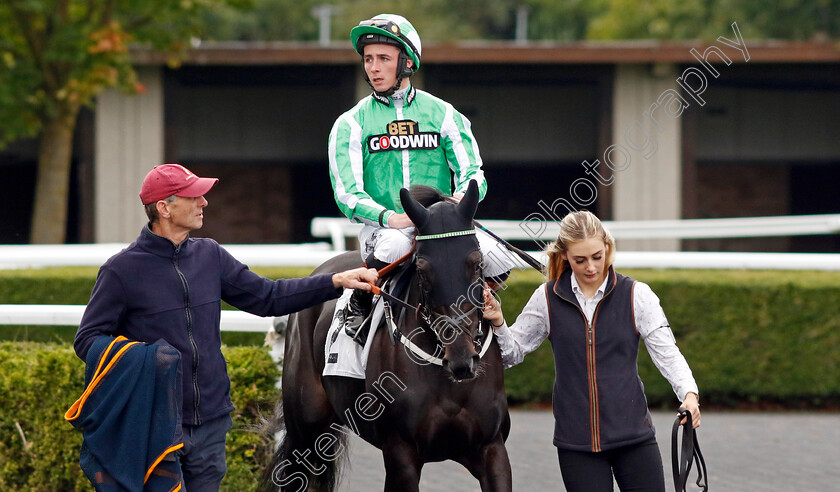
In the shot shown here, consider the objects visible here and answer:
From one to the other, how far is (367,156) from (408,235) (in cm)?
51

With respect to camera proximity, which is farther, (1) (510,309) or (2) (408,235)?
(1) (510,309)

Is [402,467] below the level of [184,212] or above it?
below

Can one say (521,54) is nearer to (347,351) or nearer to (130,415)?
(347,351)

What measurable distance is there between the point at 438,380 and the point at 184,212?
118cm

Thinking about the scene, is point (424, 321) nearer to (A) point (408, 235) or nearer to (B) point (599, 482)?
(A) point (408, 235)

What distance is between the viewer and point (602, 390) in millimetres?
3826

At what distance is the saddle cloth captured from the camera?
4.39m

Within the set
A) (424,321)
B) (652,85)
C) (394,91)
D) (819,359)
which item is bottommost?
(819,359)

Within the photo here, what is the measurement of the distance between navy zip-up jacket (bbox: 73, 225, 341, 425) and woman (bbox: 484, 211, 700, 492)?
129 centimetres

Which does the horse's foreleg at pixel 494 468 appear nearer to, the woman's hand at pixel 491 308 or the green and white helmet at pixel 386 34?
the woman's hand at pixel 491 308

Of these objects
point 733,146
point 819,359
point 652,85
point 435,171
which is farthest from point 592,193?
point 435,171

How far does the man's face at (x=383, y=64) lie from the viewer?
4.46 meters

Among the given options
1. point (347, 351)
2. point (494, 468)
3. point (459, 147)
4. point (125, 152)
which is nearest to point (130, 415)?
point (347, 351)

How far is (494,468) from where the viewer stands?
402cm
